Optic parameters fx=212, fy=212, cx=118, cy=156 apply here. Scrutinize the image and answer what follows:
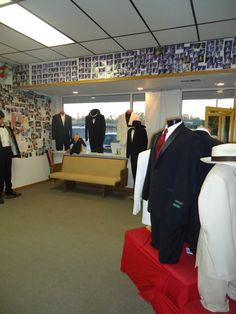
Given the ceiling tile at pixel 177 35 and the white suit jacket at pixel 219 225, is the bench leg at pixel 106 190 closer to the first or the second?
the ceiling tile at pixel 177 35

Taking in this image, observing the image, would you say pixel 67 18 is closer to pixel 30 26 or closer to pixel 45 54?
pixel 30 26

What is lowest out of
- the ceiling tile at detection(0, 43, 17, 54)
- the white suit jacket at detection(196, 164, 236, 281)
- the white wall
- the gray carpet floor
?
the gray carpet floor

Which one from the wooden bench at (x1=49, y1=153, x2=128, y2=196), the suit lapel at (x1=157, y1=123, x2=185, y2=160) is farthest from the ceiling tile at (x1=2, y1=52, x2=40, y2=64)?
the suit lapel at (x1=157, y1=123, x2=185, y2=160)

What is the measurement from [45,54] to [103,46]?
113cm

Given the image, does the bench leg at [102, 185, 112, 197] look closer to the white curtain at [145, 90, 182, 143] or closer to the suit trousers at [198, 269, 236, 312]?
the white curtain at [145, 90, 182, 143]

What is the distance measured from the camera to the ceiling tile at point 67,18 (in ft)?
7.30

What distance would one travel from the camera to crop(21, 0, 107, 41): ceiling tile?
2225 mm

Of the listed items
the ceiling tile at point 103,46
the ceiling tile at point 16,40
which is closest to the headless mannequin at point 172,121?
the ceiling tile at point 103,46

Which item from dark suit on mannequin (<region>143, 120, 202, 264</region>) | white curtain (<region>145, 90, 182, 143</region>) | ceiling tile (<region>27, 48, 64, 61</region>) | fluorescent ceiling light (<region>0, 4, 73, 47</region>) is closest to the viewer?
dark suit on mannequin (<region>143, 120, 202, 264</region>)

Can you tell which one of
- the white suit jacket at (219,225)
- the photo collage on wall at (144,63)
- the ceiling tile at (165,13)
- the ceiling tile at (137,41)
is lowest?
the white suit jacket at (219,225)

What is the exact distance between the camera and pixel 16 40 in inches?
123

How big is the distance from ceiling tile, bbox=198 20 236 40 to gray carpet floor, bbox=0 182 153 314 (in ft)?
9.15

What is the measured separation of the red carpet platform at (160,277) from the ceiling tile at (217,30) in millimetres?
2500

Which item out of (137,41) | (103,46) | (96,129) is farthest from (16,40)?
(96,129)
